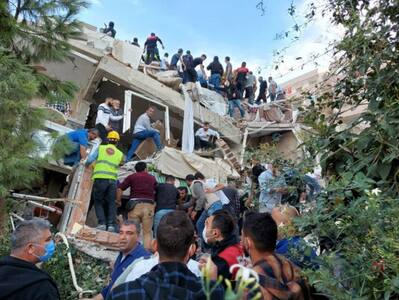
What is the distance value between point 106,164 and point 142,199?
2.93ft

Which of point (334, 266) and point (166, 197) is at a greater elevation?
point (166, 197)

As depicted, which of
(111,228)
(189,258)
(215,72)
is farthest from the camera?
(215,72)

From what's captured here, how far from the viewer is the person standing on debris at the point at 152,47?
58.0 ft

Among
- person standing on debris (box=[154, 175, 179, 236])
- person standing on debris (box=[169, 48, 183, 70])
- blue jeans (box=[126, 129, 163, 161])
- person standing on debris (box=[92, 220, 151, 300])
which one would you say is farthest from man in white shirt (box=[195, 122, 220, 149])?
person standing on debris (box=[92, 220, 151, 300])

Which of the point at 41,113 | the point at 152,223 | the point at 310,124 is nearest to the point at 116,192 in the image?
the point at 152,223

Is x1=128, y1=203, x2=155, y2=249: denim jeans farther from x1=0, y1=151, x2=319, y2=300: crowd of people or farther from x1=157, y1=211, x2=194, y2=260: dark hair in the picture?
x1=157, y1=211, x2=194, y2=260: dark hair

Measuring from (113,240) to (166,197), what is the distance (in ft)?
4.49

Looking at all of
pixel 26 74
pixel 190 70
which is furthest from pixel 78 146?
pixel 190 70

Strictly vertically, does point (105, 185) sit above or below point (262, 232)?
above

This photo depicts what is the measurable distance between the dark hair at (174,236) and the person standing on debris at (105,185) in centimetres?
537

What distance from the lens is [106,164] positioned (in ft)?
25.8

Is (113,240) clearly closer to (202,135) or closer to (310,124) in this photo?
(310,124)

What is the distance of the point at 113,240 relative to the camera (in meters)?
7.34

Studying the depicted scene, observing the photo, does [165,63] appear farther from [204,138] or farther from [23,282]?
[23,282]
